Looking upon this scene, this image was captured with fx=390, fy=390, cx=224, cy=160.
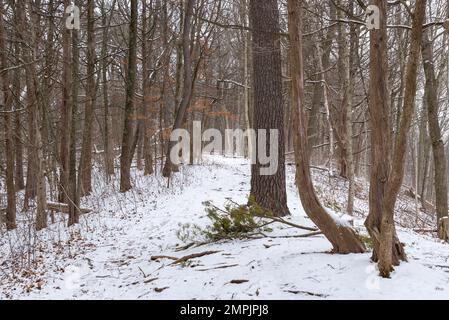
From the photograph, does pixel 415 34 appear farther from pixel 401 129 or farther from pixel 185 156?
pixel 185 156

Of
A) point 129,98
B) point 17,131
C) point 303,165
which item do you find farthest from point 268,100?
point 17,131

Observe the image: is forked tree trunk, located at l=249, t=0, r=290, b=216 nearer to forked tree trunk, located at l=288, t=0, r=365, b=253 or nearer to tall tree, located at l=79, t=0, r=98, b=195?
forked tree trunk, located at l=288, t=0, r=365, b=253

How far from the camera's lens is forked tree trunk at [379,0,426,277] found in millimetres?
3594

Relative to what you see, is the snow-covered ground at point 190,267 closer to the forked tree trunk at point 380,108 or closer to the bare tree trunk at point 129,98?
the forked tree trunk at point 380,108

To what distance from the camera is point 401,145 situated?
3.68m

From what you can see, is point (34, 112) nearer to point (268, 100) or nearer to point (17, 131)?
point (17, 131)

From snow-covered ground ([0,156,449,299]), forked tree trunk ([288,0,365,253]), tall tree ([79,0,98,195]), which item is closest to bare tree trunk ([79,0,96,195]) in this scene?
tall tree ([79,0,98,195])

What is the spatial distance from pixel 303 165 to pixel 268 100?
2854 millimetres

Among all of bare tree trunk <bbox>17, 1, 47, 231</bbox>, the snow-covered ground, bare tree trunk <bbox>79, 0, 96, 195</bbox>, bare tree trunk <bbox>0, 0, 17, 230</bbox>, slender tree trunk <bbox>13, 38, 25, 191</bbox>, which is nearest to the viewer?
the snow-covered ground

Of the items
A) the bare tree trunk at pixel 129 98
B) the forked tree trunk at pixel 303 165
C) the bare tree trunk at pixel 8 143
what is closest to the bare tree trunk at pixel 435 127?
the forked tree trunk at pixel 303 165

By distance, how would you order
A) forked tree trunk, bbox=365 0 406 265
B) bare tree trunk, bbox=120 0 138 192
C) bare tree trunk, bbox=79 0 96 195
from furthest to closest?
bare tree trunk, bbox=120 0 138 192
bare tree trunk, bbox=79 0 96 195
forked tree trunk, bbox=365 0 406 265

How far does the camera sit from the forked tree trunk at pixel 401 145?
3.59m

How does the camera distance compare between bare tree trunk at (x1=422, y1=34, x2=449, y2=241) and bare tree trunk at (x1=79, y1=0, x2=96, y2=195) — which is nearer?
bare tree trunk at (x1=422, y1=34, x2=449, y2=241)

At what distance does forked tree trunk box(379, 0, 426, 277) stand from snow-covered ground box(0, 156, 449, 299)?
0.27 meters
